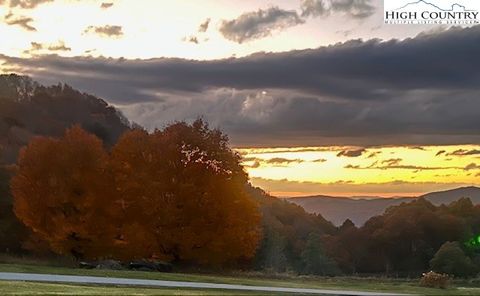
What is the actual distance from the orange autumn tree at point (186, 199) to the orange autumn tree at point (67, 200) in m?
1.86

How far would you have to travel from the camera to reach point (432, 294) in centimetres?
3359

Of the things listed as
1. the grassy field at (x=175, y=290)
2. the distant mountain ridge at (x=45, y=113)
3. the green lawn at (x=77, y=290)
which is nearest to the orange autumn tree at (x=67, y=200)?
the grassy field at (x=175, y=290)

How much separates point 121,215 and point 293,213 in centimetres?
5835

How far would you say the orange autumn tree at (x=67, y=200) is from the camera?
52.5 m

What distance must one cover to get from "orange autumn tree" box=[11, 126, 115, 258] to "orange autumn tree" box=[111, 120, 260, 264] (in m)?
1.86

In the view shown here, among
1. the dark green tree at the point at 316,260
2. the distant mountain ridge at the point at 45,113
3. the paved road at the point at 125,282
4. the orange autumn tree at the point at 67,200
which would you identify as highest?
the distant mountain ridge at the point at 45,113

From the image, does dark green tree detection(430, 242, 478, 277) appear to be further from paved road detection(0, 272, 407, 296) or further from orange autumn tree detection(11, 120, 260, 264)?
paved road detection(0, 272, 407, 296)

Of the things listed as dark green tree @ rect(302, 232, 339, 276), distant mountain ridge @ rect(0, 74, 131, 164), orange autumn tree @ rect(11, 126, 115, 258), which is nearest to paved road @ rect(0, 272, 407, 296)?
orange autumn tree @ rect(11, 126, 115, 258)

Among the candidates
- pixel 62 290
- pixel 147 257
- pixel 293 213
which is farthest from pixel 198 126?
pixel 293 213

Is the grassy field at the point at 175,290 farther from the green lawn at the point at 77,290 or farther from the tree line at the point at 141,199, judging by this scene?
the tree line at the point at 141,199

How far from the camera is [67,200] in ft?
173

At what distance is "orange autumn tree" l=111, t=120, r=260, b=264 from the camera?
48781 millimetres

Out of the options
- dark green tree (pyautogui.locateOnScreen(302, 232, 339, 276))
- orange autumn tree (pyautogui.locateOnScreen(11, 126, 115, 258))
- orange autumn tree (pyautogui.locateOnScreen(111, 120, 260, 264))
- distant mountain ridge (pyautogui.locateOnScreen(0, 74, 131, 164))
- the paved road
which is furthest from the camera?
distant mountain ridge (pyautogui.locateOnScreen(0, 74, 131, 164))

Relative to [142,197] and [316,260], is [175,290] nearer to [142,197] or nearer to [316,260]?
[142,197]
